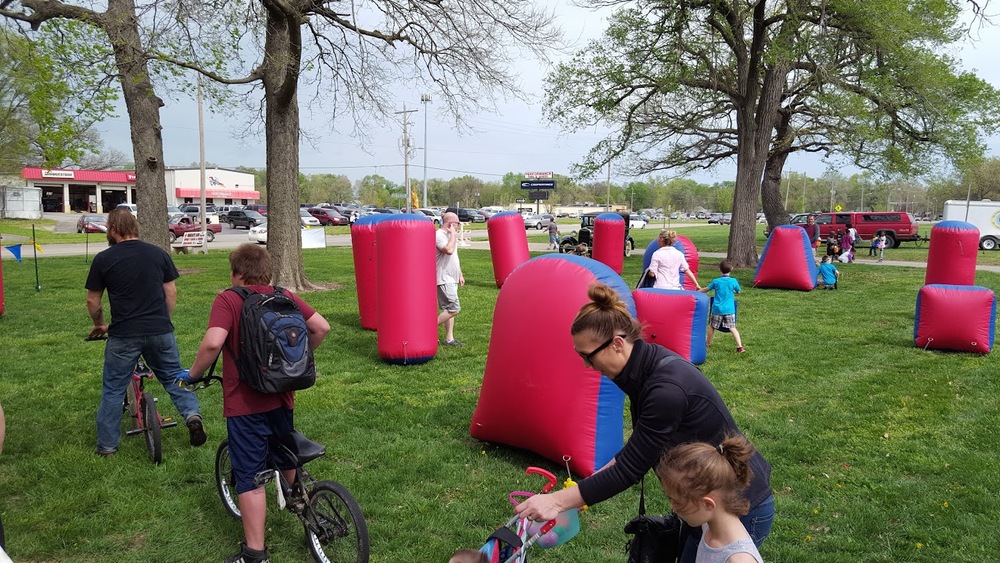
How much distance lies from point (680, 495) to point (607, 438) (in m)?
2.64

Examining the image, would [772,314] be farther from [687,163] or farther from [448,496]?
[687,163]

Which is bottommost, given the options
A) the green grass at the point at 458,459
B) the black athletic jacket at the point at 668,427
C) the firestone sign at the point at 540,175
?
the green grass at the point at 458,459

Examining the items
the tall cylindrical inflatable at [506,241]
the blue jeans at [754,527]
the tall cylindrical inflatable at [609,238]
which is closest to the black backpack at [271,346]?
the blue jeans at [754,527]

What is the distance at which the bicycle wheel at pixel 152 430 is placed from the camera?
4.87 meters

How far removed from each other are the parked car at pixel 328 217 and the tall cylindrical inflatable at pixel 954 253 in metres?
45.0

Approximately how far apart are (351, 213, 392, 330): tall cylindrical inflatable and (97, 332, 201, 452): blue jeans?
4660mm

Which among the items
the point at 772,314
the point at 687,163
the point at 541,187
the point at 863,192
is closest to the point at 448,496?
the point at 772,314

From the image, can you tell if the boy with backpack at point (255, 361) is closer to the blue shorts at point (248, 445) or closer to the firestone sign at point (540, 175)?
the blue shorts at point (248, 445)

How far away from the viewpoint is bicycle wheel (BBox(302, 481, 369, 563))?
10.7ft

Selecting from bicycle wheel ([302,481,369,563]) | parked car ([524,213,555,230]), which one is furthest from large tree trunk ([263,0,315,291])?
parked car ([524,213,555,230])

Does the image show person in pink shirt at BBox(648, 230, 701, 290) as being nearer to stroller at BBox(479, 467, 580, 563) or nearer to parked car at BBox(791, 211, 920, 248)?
stroller at BBox(479, 467, 580, 563)

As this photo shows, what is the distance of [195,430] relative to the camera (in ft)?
16.4

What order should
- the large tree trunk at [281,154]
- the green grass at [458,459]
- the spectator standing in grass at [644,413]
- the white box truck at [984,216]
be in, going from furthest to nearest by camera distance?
the white box truck at [984,216], the large tree trunk at [281,154], the green grass at [458,459], the spectator standing in grass at [644,413]

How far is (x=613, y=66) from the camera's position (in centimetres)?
2067
